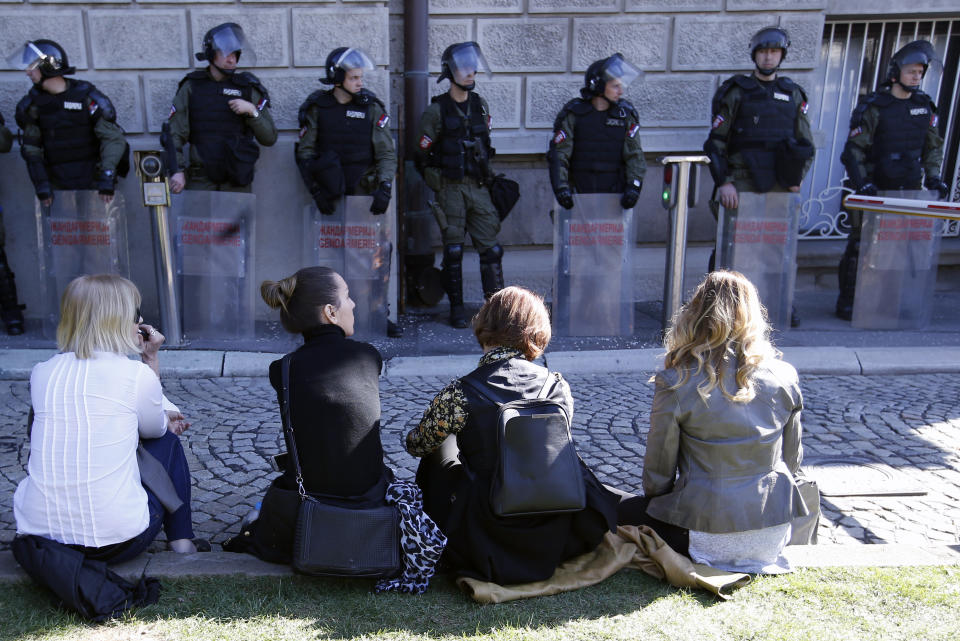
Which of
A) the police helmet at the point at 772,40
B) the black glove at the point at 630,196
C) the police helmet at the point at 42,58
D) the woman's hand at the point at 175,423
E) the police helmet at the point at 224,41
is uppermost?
the police helmet at the point at 772,40

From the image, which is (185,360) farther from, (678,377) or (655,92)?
(655,92)

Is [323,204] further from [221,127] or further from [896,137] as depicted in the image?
[896,137]

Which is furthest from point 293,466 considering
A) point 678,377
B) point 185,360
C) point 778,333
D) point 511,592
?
point 778,333

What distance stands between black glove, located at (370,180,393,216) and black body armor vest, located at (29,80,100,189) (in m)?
2.06

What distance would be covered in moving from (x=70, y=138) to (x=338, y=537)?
448 centimetres

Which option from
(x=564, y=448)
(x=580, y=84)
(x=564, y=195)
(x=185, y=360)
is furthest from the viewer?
(x=580, y=84)

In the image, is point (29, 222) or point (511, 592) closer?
point (511, 592)

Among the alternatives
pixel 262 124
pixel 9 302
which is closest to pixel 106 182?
pixel 262 124

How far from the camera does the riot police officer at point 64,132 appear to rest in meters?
5.63

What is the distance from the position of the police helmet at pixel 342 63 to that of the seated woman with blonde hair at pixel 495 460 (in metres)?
3.57

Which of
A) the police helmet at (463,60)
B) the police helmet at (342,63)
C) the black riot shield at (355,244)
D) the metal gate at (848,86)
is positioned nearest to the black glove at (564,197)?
the police helmet at (463,60)

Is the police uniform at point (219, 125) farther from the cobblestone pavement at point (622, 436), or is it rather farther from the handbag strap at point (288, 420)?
the handbag strap at point (288, 420)

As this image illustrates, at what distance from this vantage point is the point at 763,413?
2.66m

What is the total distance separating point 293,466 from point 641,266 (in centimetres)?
552
